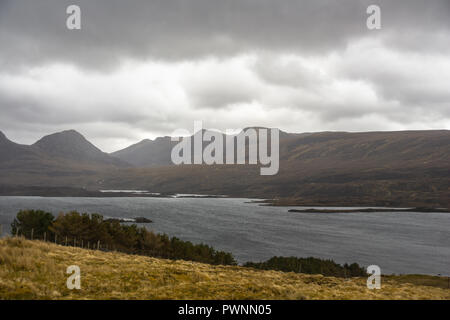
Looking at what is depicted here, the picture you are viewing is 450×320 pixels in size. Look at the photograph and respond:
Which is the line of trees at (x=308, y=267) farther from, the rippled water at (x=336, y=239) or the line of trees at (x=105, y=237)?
the rippled water at (x=336, y=239)

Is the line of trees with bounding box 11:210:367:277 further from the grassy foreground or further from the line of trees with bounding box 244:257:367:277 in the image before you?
the grassy foreground

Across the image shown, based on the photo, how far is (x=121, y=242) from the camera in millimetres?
64750

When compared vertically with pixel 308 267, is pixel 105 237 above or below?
above

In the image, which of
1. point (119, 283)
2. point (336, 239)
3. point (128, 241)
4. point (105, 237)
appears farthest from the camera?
point (336, 239)

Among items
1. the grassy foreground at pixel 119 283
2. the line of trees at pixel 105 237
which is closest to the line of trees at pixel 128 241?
the line of trees at pixel 105 237

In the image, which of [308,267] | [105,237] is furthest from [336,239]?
[105,237]

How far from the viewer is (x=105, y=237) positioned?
64188 millimetres

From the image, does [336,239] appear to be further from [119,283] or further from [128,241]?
[119,283]

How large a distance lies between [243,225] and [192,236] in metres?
39.0

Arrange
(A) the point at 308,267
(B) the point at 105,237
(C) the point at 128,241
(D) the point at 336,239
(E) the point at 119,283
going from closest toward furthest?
(E) the point at 119,283 < (A) the point at 308,267 < (B) the point at 105,237 < (C) the point at 128,241 < (D) the point at 336,239

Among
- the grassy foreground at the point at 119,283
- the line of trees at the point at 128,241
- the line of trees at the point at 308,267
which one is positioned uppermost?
the grassy foreground at the point at 119,283

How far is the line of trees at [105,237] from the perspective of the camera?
61.0m
